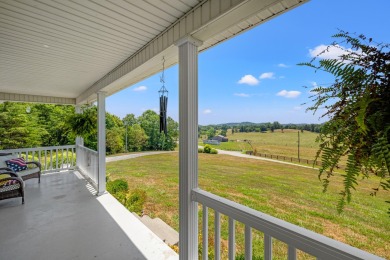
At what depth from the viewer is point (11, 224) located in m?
3.11

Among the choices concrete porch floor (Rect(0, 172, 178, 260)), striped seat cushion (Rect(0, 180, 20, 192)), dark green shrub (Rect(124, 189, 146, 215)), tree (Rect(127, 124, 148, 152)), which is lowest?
dark green shrub (Rect(124, 189, 146, 215))

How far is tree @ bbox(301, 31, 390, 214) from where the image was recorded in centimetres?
72

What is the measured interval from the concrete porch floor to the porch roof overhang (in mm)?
2386

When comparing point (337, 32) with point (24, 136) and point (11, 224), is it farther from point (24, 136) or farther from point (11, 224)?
point (24, 136)

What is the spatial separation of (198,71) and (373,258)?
1754 mm

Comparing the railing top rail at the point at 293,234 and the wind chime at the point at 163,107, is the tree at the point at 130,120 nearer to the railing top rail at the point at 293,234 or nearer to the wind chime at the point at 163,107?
the wind chime at the point at 163,107

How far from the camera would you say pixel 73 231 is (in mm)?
2883

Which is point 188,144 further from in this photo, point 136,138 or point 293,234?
point 136,138

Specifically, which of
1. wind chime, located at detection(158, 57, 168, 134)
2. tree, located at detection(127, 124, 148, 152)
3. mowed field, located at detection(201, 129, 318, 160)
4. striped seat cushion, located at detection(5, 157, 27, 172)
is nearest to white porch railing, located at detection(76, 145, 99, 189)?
A: tree, located at detection(127, 124, 148, 152)

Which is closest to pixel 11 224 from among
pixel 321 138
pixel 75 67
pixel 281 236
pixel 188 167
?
pixel 75 67

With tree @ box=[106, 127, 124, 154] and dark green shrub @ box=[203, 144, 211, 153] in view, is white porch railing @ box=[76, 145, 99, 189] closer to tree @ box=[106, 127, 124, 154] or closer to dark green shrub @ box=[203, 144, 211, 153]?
tree @ box=[106, 127, 124, 154]

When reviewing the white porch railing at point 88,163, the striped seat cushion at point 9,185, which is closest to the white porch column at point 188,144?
the white porch railing at point 88,163

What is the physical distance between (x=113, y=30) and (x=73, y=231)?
281 centimetres

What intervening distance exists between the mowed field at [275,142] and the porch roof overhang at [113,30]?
3.00 feet
